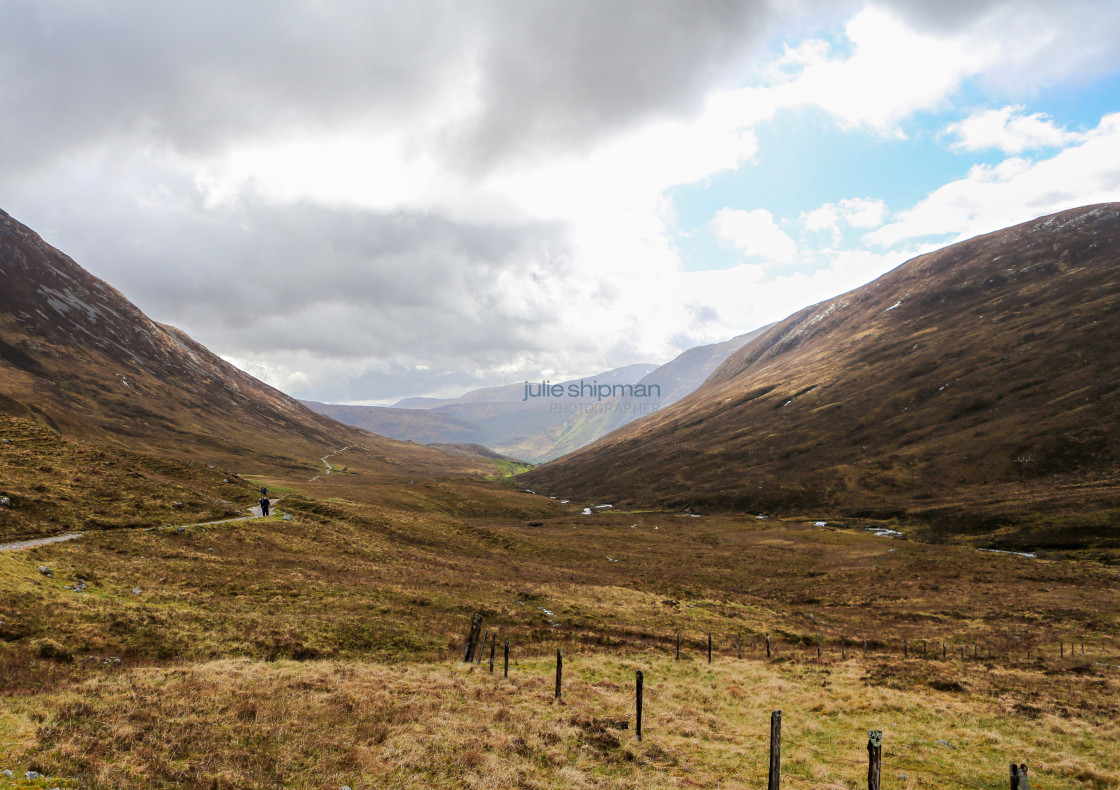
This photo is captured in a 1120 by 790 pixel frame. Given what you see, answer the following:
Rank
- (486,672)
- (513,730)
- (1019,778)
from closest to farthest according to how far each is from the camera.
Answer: (1019,778) → (513,730) → (486,672)

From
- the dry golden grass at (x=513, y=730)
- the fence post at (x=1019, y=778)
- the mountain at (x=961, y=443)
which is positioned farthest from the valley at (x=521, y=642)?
the fence post at (x=1019, y=778)

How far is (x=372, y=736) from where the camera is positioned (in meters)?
16.0

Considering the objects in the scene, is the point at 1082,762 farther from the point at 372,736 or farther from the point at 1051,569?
the point at 1051,569

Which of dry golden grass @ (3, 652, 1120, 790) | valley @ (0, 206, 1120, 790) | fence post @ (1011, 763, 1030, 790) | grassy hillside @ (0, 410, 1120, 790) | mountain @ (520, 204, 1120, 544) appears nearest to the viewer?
fence post @ (1011, 763, 1030, 790)

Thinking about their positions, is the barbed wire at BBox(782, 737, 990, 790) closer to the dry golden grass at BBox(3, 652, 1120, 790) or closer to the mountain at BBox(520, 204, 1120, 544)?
the dry golden grass at BBox(3, 652, 1120, 790)

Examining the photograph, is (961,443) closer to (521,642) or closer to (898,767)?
(521,642)

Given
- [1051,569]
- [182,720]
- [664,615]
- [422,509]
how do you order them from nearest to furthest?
[182,720], [664,615], [1051,569], [422,509]

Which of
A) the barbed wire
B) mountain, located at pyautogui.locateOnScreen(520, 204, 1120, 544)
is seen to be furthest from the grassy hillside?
mountain, located at pyautogui.locateOnScreen(520, 204, 1120, 544)

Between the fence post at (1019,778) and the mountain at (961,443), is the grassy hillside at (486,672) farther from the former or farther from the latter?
the mountain at (961,443)

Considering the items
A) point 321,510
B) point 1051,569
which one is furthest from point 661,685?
point 1051,569

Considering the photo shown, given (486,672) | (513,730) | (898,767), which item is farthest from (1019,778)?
(486,672)

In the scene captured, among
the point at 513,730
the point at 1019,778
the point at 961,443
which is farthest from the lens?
the point at 961,443

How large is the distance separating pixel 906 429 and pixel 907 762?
167m

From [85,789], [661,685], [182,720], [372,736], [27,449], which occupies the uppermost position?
[27,449]
